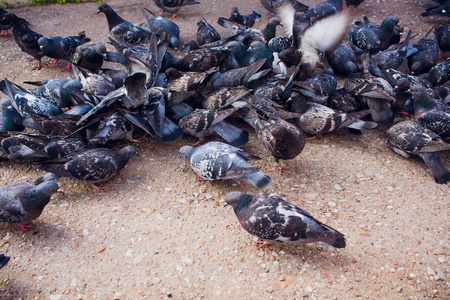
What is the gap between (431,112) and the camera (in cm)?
478

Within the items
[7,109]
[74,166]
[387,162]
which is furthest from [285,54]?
[7,109]

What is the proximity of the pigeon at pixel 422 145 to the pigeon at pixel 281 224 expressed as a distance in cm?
212

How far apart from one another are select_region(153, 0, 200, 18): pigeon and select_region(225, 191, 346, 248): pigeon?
6573 mm

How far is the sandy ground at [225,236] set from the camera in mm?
2988

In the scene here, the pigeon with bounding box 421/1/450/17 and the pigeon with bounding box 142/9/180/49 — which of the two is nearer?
the pigeon with bounding box 142/9/180/49

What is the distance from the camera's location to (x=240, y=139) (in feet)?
14.9

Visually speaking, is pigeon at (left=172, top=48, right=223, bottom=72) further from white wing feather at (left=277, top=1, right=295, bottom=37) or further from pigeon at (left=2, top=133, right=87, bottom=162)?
pigeon at (left=2, top=133, right=87, bottom=162)

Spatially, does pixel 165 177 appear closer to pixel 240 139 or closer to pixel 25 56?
pixel 240 139

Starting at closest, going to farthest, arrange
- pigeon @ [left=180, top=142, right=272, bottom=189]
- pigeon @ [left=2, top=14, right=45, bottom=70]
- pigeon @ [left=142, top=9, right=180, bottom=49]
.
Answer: pigeon @ [left=180, top=142, right=272, bottom=189]
pigeon @ [left=2, top=14, right=45, bottom=70]
pigeon @ [left=142, top=9, right=180, bottom=49]

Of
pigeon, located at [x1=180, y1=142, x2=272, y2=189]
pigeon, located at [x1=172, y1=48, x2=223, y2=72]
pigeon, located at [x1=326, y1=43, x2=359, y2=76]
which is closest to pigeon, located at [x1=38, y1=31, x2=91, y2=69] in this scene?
pigeon, located at [x1=172, y1=48, x2=223, y2=72]

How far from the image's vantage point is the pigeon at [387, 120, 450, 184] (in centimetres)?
419

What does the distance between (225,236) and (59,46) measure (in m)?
5.21

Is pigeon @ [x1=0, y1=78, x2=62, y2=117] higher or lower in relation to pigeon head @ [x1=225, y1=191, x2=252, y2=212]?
→ lower

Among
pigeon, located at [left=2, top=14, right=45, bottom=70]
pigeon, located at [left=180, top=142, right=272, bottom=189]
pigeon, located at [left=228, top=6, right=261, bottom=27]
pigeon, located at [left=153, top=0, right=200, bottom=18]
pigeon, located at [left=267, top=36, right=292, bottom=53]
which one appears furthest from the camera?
pigeon, located at [left=153, top=0, right=200, bottom=18]
